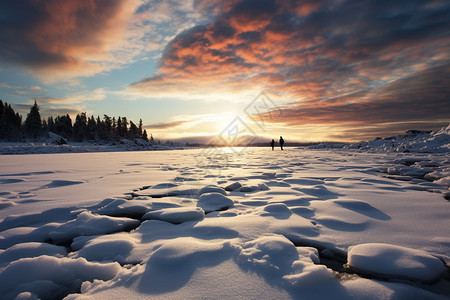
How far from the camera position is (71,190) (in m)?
3.32

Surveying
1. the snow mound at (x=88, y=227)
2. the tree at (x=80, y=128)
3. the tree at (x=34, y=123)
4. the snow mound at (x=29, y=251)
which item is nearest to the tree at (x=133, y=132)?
the tree at (x=80, y=128)

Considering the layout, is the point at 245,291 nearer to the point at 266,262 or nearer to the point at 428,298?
the point at 266,262

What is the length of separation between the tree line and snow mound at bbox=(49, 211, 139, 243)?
6141cm

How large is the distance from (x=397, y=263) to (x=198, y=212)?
1.62 meters

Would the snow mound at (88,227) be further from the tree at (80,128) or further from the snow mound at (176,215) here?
the tree at (80,128)

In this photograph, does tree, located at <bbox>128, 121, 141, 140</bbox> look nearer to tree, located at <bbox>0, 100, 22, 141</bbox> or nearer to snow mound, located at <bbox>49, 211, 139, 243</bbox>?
tree, located at <bbox>0, 100, 22, 141</bbox>

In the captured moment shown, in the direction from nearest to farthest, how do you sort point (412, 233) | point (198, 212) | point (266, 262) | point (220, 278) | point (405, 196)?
point (220, 278)
point (266, 262)
point (412, 233)
point (198, 212)
point (405, 196)

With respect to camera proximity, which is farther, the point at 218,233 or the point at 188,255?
the point at 218,233

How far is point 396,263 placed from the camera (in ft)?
3.91

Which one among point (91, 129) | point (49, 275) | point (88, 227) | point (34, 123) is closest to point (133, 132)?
point (91, 129)

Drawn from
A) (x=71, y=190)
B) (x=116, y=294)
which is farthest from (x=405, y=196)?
(x=71, y=190)

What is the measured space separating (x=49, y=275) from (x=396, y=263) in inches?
80.4

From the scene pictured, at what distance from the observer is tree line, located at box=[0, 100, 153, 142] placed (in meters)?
44.4

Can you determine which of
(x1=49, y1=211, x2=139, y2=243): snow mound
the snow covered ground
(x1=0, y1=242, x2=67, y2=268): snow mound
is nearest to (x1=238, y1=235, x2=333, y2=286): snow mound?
the snow covered ground
